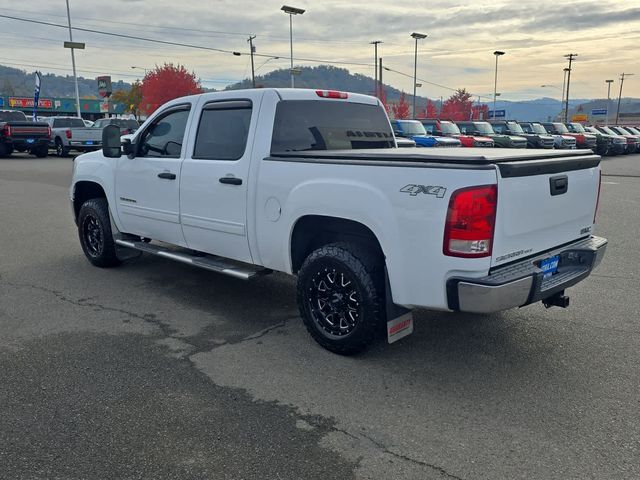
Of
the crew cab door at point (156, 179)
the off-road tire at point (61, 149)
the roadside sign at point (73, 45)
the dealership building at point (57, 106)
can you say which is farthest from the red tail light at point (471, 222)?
the dealership building at point (57, 106)

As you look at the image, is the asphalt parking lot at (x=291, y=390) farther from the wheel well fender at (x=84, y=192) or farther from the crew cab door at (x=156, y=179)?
the wheel well fender at (x=84, y=192)

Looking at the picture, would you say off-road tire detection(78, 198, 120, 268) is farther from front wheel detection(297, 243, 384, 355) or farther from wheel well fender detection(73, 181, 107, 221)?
front wheel detection(297, 243, 384, 355)

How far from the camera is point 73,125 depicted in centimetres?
2734

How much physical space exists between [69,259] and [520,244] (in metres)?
5.89

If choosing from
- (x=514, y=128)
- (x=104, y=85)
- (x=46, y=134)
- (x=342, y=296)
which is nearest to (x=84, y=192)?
(x=342, y=296)

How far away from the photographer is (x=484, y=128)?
2623cm

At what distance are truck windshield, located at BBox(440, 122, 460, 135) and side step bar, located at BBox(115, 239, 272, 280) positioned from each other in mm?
20492

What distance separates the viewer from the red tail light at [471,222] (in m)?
3.33

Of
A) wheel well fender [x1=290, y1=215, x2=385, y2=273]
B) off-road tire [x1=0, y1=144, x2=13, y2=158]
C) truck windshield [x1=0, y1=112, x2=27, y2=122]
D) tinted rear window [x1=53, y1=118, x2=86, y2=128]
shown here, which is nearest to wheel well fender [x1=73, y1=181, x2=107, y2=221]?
wheel well fender [x1=290, y1=215, x2=385, y2=273]

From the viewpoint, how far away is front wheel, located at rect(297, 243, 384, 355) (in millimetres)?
3947

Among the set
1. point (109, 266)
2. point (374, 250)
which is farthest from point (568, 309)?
point (109, 266)

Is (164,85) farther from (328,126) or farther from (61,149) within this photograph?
(328,126)

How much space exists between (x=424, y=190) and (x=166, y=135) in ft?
10.6

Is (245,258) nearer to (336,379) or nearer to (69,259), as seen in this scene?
(336,379)
